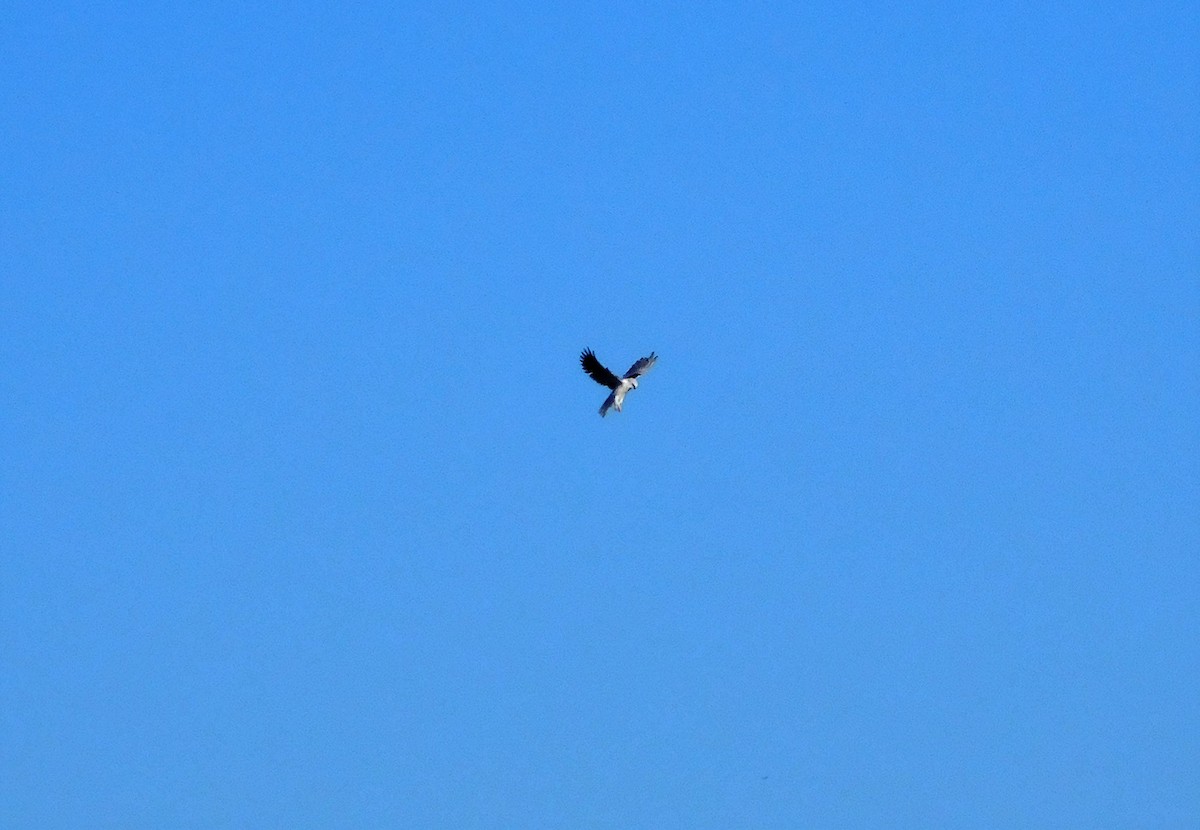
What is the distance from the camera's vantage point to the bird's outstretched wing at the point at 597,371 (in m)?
70.4

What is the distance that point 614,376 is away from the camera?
70.4 m

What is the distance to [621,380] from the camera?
7019cm

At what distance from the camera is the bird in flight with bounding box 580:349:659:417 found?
6988 cm

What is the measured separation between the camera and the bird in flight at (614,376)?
2751 inches

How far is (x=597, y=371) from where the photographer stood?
7062 cm

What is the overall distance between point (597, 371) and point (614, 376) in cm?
55

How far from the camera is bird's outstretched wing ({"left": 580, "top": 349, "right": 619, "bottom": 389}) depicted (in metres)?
70.4
